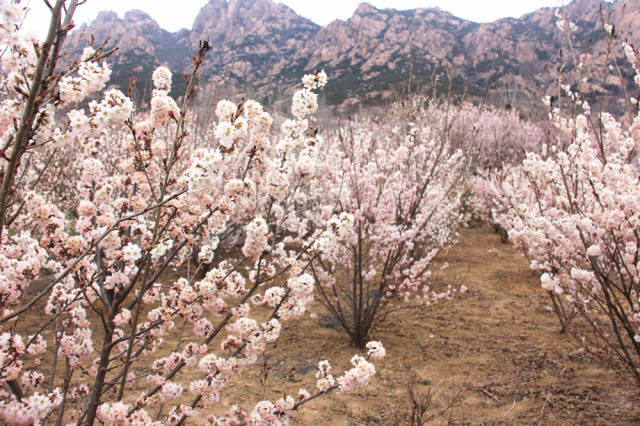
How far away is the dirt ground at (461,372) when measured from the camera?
2889 mm

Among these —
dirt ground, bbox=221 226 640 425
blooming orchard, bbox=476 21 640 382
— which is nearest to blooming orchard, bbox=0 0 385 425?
dirt ground, bbox=221 226 640 425

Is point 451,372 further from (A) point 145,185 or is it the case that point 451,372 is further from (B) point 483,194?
(B) point 483,194

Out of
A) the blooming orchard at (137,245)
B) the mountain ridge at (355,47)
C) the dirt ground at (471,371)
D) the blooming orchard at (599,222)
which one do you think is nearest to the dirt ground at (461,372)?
the dirt ground at (471,371)

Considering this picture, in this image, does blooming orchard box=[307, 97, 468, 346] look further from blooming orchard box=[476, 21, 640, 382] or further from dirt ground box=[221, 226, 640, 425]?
blooming orchard box=[476, 21, 640, 382]

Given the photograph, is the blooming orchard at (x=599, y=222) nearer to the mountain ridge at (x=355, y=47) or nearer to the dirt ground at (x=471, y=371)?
the dirt ground at (x=471, y=371)

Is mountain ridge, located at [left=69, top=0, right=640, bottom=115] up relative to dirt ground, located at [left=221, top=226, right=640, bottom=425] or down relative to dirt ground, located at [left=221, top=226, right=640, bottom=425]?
up

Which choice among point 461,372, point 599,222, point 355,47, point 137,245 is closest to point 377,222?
point 461,372

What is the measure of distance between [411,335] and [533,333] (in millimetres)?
1498

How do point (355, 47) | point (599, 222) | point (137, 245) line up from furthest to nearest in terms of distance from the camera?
point (355, 47) → point (599, 222) → point (137, 245)

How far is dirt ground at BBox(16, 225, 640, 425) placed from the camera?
114 inches

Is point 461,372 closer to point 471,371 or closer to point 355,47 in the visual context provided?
point 471,371

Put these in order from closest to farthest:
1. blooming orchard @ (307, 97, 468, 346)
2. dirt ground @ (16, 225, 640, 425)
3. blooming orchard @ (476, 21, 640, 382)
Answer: blooming orchard @ (476, 21, 640, 382) < dirt ground @ (16, 225, 640, 425) < blooming orchard @ (307, 97, 468, 346)

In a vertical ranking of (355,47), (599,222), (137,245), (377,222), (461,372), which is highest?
(355,47)

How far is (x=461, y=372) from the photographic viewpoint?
3.57 meters
